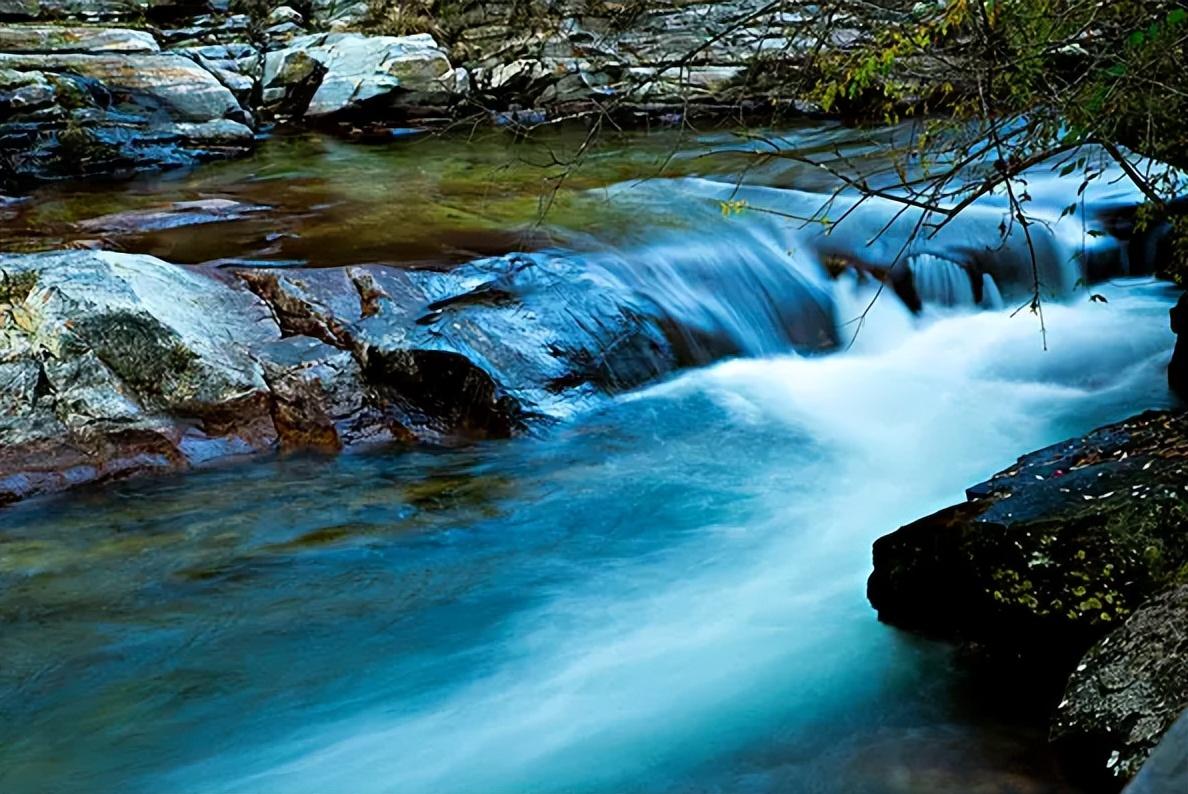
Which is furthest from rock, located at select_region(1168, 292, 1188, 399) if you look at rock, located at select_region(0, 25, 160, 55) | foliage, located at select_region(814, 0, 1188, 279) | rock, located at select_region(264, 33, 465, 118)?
rock, located at select_region(0, 25, 160, 55)

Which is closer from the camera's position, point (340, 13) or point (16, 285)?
point (16, 285)

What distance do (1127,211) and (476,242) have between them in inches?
193

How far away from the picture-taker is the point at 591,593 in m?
4.85

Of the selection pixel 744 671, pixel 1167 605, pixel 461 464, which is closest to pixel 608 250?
pixel 461 464

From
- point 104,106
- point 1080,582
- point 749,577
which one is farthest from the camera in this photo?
point 104,106

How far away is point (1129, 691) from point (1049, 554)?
24.1 inches

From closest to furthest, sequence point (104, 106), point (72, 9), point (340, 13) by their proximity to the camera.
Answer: point (104, 106) < point (72, 9) < point (340, 13)

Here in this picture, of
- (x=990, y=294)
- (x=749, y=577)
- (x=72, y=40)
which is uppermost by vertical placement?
(x=72, y=40)

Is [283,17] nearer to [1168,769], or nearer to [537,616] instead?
[537,616]

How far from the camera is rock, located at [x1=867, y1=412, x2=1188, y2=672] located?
3.54 m

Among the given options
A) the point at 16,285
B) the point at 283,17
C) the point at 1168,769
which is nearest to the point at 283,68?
the point at 283,17

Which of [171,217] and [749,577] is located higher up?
[171,217]

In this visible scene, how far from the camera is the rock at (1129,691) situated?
3.00 meters

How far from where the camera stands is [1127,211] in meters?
8.91
